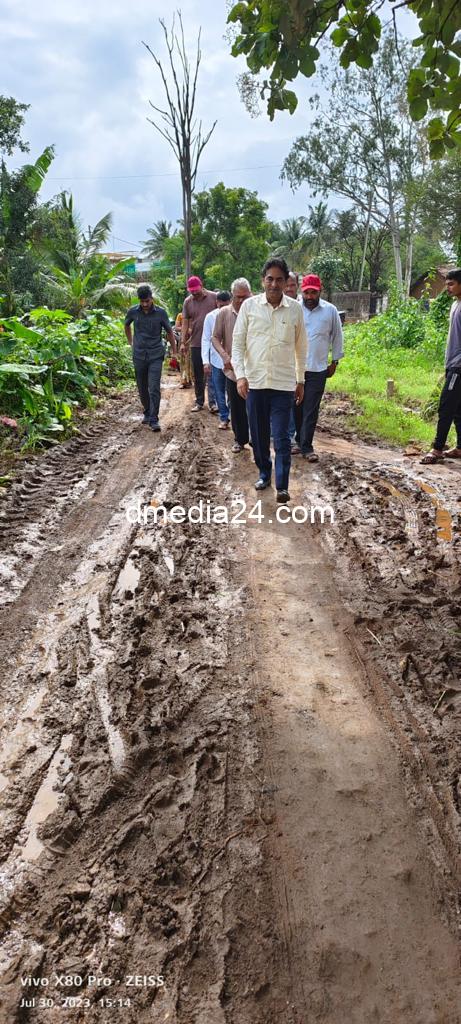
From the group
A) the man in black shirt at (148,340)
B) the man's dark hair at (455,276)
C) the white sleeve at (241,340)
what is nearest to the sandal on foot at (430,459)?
the man's dark hair at (455,276)

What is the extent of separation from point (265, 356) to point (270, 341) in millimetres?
125

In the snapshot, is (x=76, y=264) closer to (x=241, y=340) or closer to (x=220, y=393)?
(x=220, y=393)

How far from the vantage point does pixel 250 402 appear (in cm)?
526

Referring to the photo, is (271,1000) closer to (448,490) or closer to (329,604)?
(329,604)

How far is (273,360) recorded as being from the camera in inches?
197

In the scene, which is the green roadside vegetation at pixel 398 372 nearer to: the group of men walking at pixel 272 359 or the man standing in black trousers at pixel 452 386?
the man standing in black trousers at pixel 452 386

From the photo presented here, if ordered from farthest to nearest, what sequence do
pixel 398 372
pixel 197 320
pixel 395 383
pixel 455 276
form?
pixel 398 372, pixel 395 383, pixel 197 320, pixel 455 276

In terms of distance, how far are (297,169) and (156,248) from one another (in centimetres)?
2074

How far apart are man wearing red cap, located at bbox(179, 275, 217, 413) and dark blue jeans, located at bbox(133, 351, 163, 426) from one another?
1.34 metres

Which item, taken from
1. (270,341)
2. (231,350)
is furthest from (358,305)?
(270,341)

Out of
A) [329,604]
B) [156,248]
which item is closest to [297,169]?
[156,248]

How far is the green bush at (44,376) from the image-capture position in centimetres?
737

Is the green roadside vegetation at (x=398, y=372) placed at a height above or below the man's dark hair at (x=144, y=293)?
below
